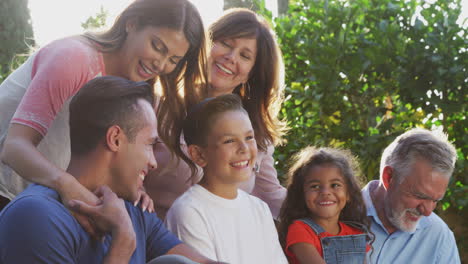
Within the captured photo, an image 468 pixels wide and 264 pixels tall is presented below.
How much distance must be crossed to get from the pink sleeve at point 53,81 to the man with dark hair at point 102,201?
0.29m

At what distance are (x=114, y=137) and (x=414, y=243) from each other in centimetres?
216

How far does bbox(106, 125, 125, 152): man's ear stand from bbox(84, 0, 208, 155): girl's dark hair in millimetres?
696

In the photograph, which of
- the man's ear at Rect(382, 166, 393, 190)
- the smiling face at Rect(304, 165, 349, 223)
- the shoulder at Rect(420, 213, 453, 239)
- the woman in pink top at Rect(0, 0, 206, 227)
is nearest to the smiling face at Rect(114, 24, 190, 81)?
the woman in pink top at Rect(0, 0, 206, 227)

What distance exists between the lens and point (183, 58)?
3.04 m

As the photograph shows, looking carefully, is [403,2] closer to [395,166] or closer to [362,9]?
[362,9]

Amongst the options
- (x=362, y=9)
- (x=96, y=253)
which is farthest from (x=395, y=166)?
(x=96, y=253)

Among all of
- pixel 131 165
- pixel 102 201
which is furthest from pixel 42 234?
pixel 131 165

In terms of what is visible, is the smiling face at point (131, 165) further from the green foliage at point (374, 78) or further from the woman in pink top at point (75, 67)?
the green foliage at point (374, 78)

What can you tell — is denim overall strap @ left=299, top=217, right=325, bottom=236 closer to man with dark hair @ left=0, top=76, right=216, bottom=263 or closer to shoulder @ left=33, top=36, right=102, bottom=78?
man with dark hair @ left=0, top=76, right=216, bottom=263

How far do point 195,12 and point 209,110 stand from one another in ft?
1.49

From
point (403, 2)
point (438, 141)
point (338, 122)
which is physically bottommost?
point (338, 122)

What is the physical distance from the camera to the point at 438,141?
362 cm

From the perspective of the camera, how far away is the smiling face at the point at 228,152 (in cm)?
280

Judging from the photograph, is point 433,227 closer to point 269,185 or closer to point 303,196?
point 303,196
